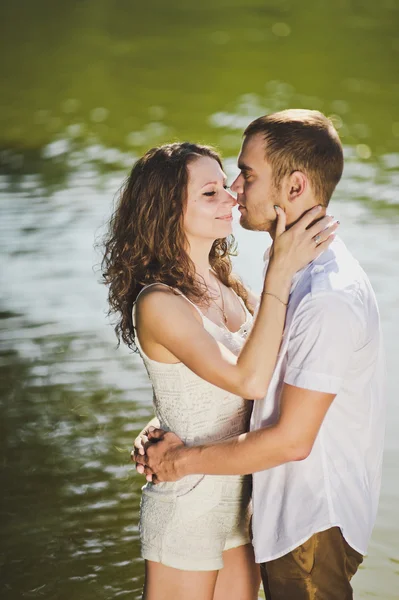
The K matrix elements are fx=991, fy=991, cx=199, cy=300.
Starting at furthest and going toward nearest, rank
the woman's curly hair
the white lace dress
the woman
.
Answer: the woman's curly hair, the white lace dress, the woman

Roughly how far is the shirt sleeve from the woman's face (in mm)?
710

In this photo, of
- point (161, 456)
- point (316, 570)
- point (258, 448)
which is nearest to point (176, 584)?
point (161, 456)

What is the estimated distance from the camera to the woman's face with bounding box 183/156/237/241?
328 cm

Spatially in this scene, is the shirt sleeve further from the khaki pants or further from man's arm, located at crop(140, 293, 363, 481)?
the khaki pants

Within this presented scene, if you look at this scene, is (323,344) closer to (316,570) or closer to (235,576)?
(316,570)

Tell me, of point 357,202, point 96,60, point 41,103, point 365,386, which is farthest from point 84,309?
point 96,60

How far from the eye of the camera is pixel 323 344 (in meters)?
2.61

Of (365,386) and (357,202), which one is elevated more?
(357,202)

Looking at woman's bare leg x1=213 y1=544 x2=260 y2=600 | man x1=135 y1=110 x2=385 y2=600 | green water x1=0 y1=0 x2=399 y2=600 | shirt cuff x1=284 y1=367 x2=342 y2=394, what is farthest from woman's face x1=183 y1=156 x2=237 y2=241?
green water x1=0 y1=0 x2=399 y2=600

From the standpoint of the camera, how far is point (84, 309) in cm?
750

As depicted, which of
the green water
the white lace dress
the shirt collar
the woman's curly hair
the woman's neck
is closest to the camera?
the shirt collar

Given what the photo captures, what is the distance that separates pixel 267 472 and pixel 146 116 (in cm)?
1016

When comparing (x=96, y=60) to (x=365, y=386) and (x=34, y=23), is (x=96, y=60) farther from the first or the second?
(x=365, y=386)

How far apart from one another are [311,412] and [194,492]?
652 mm
